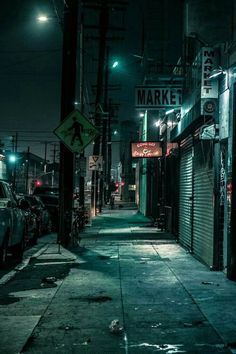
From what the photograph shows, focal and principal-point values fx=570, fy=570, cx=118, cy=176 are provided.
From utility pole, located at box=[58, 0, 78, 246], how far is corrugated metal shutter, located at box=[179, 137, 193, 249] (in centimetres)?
360

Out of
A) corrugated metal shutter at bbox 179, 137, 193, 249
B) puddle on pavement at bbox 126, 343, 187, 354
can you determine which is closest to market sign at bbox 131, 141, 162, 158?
corrugated metal shutter at bbox 179, 137, 193, 249

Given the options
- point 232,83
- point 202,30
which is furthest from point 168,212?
point 232,83

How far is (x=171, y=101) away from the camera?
1883 cm

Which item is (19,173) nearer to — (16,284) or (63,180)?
(63,180)

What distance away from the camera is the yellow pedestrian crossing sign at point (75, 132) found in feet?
49.0

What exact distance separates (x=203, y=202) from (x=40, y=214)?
9.46 m

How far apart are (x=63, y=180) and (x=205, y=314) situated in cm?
1020

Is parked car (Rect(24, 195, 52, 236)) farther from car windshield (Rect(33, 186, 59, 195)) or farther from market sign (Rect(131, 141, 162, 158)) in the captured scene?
market sign (Rect(131, 141, 162, 158))

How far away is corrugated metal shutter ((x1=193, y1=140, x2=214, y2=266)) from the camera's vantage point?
43.3ft

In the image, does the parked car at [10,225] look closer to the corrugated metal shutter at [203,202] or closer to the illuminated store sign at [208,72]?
Answer: the corrugated metal shutter at [203,202]

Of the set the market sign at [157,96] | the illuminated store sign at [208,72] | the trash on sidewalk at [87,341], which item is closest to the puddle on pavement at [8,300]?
the trash on sidewalk at [87,341]

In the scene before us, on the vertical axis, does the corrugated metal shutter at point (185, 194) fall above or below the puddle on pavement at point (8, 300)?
A: above

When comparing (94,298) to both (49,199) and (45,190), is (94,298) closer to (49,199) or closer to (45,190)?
(49,199)

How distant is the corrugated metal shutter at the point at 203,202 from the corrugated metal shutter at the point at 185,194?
37.7 inches
